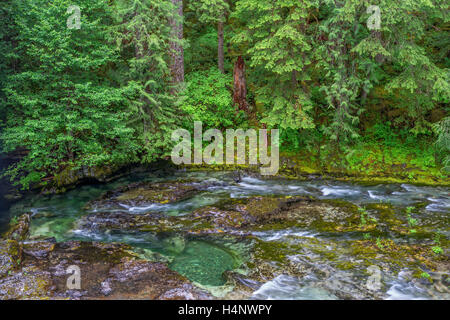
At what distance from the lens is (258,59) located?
43.9ft

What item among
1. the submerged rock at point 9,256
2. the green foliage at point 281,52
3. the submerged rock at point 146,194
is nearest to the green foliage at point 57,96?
the submerged rock at point 146,194

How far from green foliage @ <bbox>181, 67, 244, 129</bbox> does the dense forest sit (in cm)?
7

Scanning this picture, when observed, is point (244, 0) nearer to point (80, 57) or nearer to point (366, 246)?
point (80, 57)

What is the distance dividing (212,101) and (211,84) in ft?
4.81

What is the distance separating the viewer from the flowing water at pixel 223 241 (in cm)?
634

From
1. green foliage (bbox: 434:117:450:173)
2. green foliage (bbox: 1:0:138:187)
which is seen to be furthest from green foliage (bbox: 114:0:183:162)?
green foliage (bbox: 434:117:450:173)

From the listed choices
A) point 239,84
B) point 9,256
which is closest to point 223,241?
point 9,256

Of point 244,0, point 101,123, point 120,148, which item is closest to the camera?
point 101,123

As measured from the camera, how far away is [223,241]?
27.1ft

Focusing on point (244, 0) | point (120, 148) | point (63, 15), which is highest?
point (244, 0)

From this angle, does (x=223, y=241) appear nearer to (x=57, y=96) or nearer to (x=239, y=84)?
(x=57, y=96)

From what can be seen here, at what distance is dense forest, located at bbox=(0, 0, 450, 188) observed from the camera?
11.0 meters
